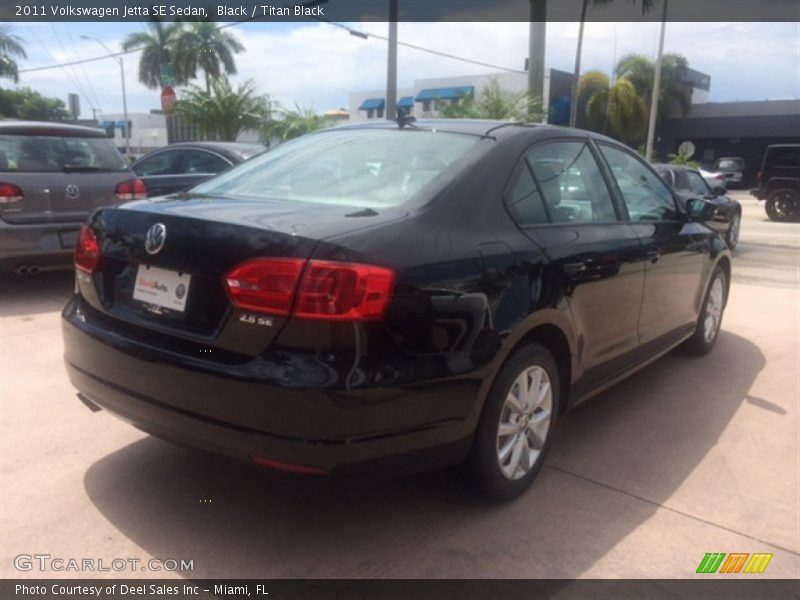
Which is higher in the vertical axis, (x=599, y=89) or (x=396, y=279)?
(x=599, y=89)

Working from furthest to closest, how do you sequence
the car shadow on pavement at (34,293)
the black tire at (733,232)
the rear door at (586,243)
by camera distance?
the black tire at (733,232) → the car shadow on pavement at (34,293) → the rear door at (586,243)

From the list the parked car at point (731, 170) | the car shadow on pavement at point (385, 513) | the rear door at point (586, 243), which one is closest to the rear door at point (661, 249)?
the rear door at point (586, 243)

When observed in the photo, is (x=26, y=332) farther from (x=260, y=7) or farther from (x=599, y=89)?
(x=599, y=89)

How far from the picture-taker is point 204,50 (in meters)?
41.9

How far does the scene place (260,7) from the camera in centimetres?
1587

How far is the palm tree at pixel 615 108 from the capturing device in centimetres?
4056

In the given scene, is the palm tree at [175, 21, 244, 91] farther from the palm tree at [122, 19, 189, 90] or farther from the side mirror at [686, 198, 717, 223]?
the side mirror at [686, 198, 717, 223]

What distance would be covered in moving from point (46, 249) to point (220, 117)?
65.3 feet

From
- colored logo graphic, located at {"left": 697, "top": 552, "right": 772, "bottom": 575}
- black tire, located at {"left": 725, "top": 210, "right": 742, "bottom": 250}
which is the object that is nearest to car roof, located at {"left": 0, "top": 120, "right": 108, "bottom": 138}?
colored logo graphic, located at {"left": 697, "top": 552, "right": 772, "bottom": 575}

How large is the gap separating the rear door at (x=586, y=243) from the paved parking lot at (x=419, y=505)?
56 centimetres

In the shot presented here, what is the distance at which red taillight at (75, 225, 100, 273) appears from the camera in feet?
9.73

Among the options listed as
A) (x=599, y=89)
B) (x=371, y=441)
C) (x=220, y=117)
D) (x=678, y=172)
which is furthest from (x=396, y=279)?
(x=599, y=89)

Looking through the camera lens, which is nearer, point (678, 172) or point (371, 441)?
point (371, 441)

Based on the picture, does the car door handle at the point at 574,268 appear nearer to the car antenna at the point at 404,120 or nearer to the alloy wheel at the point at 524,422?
the alloy wheel at the point at 524,422
